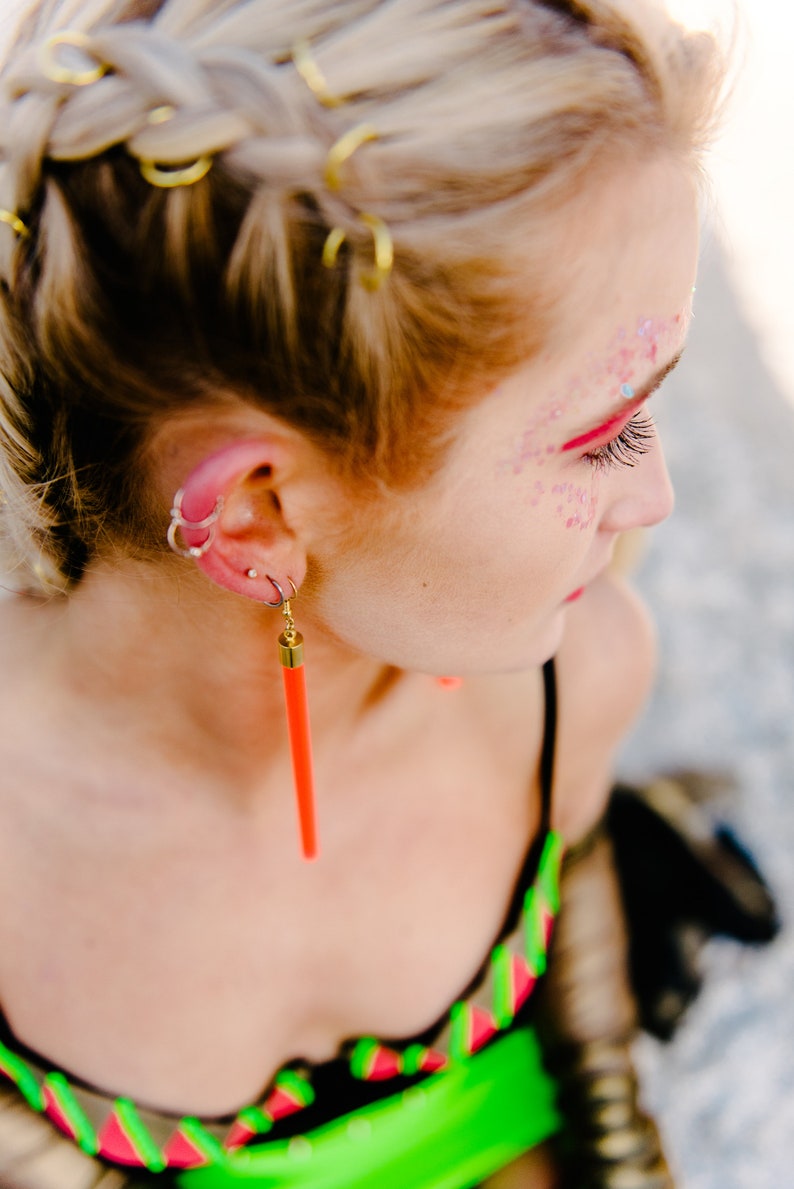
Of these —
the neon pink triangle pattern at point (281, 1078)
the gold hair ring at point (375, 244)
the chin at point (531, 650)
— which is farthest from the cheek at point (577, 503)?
the neon pink triangle pattern at point (281, 1078)

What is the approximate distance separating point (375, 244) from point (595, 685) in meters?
0.77

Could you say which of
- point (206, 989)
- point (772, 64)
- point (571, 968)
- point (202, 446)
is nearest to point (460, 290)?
point (202, 446)

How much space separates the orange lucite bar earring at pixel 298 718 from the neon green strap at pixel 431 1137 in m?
0.35

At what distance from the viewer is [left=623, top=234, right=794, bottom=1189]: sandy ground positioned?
1688 millimetres

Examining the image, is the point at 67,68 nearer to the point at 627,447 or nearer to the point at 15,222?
the point at 15,222

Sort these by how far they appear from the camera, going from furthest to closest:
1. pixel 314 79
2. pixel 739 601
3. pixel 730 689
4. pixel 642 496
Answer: pixel 739 601, pixel 730 689, pixel 642 496, pixel 314 79

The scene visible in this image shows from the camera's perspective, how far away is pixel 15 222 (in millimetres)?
658

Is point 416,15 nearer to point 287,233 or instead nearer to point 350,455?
point 287,233

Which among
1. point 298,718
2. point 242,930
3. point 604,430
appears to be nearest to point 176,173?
point 604,430

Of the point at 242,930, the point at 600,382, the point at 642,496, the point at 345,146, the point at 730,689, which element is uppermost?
the point at 345,146

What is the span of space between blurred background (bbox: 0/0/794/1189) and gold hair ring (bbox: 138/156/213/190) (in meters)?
0.25

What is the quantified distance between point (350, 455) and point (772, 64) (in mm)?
3630

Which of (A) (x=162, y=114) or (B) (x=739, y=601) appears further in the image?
(B) (x=739, y=601)

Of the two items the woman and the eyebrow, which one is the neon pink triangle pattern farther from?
the eyebrow
